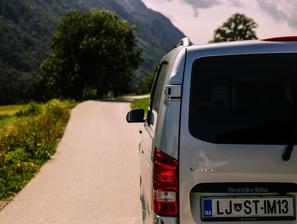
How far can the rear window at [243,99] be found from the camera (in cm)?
378

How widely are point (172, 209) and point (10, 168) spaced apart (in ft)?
25.1

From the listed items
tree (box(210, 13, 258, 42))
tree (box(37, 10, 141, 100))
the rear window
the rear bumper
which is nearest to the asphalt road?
the rear bumper

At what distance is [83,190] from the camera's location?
363 inches

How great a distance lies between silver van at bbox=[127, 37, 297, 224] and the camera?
377 cm

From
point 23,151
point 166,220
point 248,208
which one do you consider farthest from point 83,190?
point 248,208

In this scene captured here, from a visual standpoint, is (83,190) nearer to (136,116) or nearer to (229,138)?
(136,116)

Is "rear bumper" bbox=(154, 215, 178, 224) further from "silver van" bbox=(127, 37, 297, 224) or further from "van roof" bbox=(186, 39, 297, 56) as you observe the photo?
"van roof" bbox=(186, 39, 297, 56)

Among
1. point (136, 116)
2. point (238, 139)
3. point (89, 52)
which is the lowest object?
point (89, 52)

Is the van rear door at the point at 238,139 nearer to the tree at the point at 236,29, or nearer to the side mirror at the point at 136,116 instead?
the side mirror at the point at 136,116

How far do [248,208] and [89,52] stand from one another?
59.3 meters

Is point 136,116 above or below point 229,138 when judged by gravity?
below

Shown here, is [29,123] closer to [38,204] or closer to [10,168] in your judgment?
[10,168]

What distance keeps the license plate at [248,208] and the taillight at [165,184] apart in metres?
0.21

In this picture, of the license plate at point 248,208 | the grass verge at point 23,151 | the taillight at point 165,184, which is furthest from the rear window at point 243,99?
the grass verge at point 23,151
